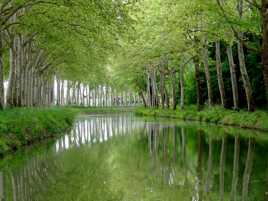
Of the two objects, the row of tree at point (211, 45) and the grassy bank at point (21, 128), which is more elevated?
the row of tree at point (211, 45)

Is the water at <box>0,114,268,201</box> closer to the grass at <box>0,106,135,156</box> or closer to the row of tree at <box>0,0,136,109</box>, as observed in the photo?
the grass at <box>0,106,135,156</box>

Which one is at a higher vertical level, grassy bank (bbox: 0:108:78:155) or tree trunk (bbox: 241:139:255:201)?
grassy bank (bbox: 0:108:78:155)

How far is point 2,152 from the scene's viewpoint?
15273mm

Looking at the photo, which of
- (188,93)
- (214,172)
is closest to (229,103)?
(188,93)

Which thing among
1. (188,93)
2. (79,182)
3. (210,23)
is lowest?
(79,182)

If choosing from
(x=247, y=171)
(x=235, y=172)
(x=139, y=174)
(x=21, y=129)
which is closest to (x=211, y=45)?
(x=21, y=129)

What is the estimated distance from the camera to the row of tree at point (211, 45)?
19750 mm

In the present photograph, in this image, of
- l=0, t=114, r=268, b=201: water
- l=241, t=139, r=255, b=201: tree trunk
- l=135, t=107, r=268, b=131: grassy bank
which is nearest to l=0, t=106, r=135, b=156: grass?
l=0, t=114, r=268, b=201: water

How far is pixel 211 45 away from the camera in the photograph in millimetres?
36219

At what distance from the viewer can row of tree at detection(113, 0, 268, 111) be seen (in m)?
19.8

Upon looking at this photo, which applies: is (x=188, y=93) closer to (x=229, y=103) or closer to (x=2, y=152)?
(x=229, y=103)

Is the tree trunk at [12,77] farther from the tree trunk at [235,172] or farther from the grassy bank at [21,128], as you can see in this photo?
the tree trunk at [235,172]

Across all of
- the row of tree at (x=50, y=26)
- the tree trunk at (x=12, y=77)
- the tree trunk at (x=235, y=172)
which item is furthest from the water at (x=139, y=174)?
the tree trunk at (x=12, y=77)

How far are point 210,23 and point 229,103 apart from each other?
16.7 meters
